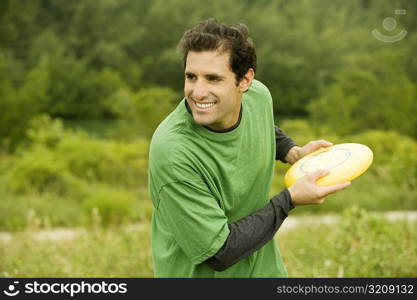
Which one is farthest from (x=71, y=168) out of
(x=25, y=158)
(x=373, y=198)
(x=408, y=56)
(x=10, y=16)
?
(x=10, y=16)

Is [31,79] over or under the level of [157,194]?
over

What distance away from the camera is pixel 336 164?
276 cm

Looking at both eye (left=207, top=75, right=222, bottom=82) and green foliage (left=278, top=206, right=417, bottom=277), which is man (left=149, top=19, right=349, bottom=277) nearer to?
eye (left=207, top=75, right=222, bottom=82)

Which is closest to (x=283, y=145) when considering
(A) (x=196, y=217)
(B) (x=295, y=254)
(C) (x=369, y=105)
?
(A) (x=196, y=217)

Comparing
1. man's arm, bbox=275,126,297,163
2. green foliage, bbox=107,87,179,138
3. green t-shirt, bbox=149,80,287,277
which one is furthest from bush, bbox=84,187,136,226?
green foliage, bbox=107,87,179,138

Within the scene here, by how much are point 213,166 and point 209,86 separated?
32cm

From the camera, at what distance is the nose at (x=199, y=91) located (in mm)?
2529

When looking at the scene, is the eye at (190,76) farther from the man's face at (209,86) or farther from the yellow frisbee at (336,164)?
the yellow frisbee at (336,164)

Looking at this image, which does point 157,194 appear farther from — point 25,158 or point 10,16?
point 10,16

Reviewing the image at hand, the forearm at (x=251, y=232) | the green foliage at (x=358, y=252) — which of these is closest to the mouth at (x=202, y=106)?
the forearm at (x=251, y=232)

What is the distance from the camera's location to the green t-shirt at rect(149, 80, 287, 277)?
252 cm

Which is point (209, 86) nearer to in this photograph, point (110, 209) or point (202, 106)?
point (202, 106)

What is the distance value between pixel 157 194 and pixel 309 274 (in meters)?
2.69

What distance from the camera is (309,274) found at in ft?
16.4
